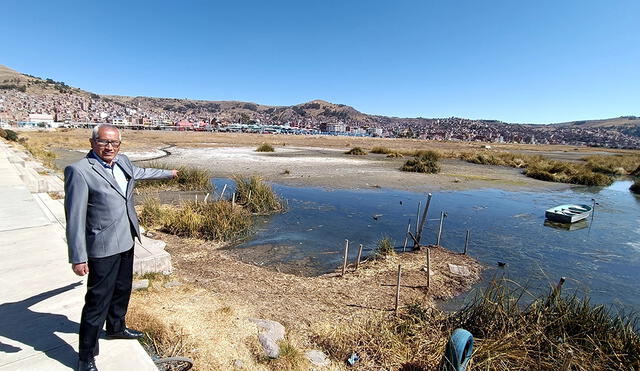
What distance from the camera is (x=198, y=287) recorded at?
632 centimetres

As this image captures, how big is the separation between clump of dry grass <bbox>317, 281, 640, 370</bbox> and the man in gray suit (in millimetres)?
3020

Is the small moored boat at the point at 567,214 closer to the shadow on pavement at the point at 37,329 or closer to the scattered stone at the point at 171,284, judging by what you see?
the scattered stone at the point at 171,284

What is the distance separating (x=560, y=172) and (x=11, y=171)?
4214cm

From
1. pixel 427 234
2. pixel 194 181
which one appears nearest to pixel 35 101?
pixel 194 181

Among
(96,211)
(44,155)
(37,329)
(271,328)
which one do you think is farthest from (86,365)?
(44,155)

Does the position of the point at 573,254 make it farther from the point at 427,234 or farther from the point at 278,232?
the point at 278,232

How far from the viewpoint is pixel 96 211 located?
292 cm

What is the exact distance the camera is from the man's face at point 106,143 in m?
2.92

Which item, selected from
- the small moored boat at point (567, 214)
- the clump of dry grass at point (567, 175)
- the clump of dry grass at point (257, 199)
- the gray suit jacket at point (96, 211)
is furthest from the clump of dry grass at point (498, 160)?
the gray suit jacket at point (96, 211)

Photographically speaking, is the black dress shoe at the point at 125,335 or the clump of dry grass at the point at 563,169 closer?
the black dress shoe at the point at 125,335

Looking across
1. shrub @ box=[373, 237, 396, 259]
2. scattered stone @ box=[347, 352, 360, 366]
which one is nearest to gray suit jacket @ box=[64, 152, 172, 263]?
scattered stone @ box=[347, 352, 360, 366]

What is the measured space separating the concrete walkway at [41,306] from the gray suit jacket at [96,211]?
3.45 ft

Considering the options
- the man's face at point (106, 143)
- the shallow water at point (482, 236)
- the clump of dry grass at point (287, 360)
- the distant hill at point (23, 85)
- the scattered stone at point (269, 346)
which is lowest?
the shallow water at point (482, 236)

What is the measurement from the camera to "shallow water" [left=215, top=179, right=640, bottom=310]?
30.1 feet
